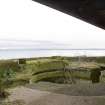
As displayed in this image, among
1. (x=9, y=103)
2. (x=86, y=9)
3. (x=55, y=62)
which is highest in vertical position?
(x=86, y=9)

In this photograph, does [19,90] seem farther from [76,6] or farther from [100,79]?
[76,6]

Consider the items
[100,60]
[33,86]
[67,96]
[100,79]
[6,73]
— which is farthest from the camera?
[100,60]

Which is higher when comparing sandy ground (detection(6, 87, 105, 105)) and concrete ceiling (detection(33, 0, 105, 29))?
concrete ceiling (detection(33, 0, 105, 29))

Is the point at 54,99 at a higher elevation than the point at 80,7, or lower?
lower

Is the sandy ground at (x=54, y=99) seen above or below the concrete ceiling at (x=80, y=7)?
below

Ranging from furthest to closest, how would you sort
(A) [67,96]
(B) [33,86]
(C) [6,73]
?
(C) [6,73] < (B) [33,86] < (A) [67,96]

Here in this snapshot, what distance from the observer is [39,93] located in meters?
9.78

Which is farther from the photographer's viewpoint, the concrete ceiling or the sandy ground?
the sandy ground

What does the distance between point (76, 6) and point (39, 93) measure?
755cm

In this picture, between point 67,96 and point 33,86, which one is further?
point 33,86

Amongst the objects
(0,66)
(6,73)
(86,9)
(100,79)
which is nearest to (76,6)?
(86,9)

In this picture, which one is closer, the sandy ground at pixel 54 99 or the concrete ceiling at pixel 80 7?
the concrete ceiling at pixel 80 7

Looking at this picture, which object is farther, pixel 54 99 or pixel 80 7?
pixel 54 99

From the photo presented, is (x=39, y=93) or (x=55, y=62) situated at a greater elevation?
(x=55, y=62)
